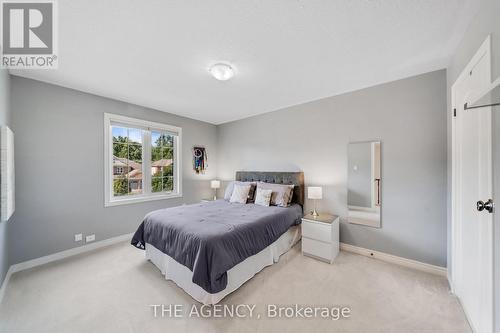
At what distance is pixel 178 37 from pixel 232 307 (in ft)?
8.41

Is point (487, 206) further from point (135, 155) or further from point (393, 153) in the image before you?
point (135, 155)

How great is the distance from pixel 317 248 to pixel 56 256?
3.68m

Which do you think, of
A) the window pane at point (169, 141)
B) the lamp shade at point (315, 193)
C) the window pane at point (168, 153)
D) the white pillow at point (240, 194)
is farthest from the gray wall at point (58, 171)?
the lamp shade at point (315, 193)

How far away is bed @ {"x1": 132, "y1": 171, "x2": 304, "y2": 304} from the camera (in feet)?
5.68

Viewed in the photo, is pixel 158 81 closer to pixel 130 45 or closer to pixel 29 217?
pixel 130 45

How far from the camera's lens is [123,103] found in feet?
10.9

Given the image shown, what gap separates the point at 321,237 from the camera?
8.48 feet

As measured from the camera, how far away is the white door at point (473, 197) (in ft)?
4.19

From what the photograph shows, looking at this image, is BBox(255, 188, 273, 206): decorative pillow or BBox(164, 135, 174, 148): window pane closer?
BBox(255, 188, 273, 206): decorative pillow

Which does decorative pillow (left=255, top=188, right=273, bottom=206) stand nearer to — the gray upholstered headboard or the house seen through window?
the gray upholstered headboard

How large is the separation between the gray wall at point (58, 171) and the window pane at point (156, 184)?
530mm

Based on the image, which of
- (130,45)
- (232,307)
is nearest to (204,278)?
(232,307)

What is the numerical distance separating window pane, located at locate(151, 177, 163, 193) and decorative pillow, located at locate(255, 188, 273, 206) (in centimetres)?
209

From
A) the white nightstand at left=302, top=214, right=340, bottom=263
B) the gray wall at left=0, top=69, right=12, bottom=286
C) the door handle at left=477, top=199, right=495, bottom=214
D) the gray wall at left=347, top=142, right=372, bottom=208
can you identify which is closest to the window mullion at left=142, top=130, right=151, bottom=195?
the gray wall at left=0, top=69, right=12, bottom=286
